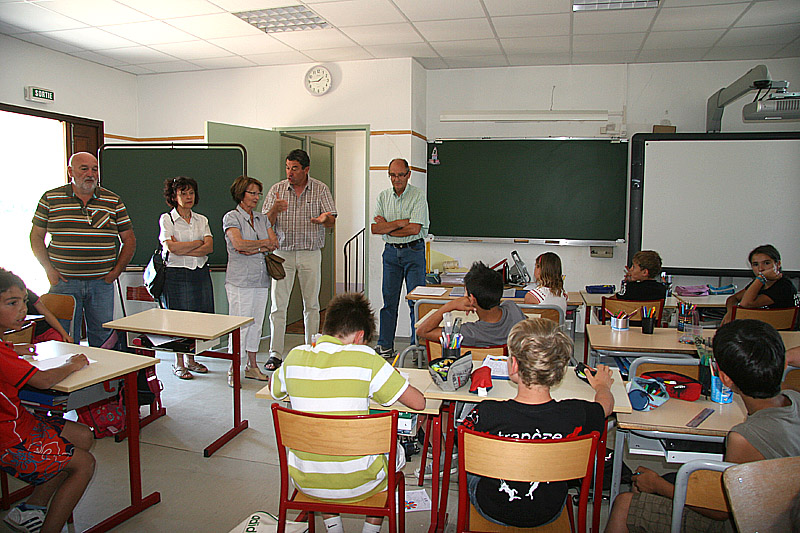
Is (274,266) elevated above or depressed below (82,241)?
below

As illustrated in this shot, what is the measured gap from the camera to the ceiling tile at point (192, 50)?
5.53 m

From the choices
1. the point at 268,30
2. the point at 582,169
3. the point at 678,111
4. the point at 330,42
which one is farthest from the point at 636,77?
the point at 268,30

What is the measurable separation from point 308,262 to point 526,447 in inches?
148

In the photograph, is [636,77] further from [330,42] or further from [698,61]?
[330,42]

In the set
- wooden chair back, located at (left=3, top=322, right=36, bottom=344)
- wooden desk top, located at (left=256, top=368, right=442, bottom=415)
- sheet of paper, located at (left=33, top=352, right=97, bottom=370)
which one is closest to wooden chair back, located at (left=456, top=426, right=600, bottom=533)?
wooden desk top, located at (left=256, top=368, right=442, bottom=415)

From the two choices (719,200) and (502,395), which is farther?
(719,200)

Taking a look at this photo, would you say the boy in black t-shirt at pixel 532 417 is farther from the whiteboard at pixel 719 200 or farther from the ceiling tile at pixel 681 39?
the whiteboard at pixel 719 200

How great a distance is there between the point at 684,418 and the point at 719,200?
433cm

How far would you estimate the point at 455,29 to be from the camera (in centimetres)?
491

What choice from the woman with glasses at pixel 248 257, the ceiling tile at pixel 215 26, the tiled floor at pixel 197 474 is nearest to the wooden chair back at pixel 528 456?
the tiled floor at pixel 197 474

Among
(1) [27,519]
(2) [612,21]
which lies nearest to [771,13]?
(2) [612,21]

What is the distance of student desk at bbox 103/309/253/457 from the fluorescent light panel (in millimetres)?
2517

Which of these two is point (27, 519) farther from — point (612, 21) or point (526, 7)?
point (612, 21)

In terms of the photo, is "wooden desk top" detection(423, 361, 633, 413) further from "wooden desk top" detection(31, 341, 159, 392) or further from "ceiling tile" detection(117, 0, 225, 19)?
"ceiling tile" detection(117, 0, 225, 19)
